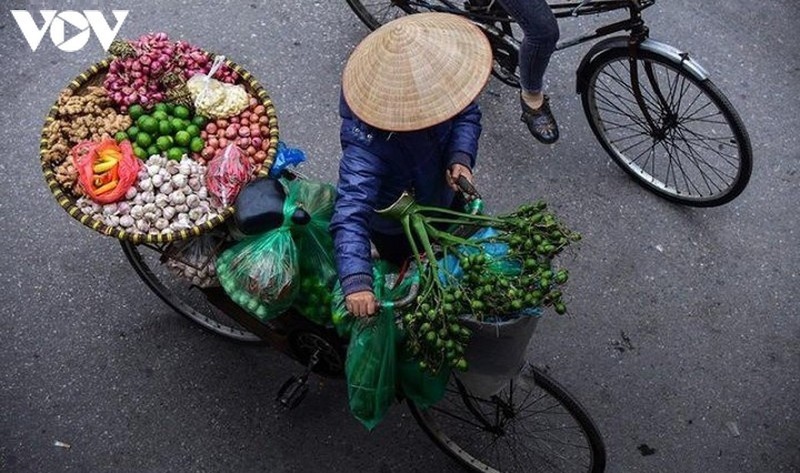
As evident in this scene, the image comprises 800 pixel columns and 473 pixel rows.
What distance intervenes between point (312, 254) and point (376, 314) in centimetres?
48

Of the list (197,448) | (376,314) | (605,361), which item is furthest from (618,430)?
(197,448)

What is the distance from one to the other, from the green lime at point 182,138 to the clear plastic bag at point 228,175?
23 cm

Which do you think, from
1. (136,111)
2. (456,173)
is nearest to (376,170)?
(456,173)

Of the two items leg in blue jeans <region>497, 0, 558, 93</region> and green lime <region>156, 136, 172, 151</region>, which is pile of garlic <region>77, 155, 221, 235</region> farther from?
leg in blue jeans <region>497, 0, 558, 93</region>

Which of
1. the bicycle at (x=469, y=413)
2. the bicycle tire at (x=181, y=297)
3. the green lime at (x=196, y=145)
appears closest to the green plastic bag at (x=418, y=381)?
the bicycle at (x=469, y=413)

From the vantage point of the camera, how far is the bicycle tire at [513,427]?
3.35 metres

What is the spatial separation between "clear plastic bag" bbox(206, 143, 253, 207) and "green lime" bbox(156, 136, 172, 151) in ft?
0.83

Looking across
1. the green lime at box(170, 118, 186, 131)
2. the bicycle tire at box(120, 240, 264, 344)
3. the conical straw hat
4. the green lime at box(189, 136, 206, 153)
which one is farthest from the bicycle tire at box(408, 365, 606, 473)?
the green lime at box(170, 118, 186, 131)

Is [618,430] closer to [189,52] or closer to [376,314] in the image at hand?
[376,314]

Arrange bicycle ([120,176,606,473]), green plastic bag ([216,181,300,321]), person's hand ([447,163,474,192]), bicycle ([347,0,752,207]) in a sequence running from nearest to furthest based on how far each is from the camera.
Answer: green plastic bag ([216,181,300,321]), person's hand ([447,163,474,192]), bicycle ([120,176,606,473]), bicycle ([347,0,752,207])

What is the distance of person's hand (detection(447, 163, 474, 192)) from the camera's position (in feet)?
10.5

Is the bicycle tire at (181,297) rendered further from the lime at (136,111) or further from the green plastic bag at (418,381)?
the green plastic bag at (418,381)

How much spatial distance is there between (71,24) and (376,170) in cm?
329

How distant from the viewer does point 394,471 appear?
3902 mm
